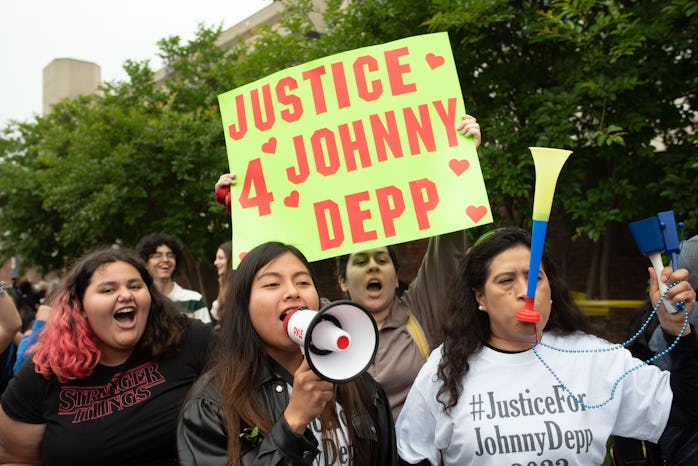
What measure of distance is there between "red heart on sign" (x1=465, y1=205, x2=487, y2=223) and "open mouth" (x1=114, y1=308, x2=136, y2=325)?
1476 millimetres

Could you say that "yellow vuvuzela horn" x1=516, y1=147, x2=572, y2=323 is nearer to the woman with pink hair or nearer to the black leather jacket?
the black leather jacket

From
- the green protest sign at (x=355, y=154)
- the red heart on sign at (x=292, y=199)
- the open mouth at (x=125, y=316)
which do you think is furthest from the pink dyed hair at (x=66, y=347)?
the red heart on sign at (x=292, y=199)

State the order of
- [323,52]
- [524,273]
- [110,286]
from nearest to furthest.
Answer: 1. [524,273]
2. [110,286]
3. [323,52]

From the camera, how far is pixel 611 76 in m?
4.79

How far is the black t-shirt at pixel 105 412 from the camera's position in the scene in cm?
237

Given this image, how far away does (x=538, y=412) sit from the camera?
207 cm

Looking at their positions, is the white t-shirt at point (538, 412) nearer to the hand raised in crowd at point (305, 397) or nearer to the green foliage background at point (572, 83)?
the hand raised in crowd at point (305, 397)

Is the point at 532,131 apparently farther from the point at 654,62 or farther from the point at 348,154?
the point at 348,154

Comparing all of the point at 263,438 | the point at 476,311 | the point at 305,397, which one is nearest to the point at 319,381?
the point at 305,397

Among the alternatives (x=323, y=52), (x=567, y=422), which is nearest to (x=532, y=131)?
(x=323, y=52)

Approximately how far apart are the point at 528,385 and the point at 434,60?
151cm

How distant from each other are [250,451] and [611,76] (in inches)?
167

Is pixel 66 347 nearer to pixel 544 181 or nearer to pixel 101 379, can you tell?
pixel 101 379

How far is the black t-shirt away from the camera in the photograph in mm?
2369
